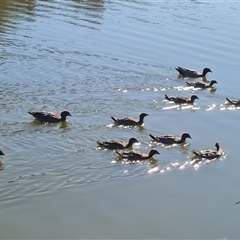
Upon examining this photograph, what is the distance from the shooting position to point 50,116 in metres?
16.7

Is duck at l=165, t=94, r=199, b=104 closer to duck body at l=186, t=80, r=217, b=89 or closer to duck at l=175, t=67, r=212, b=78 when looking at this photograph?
duck body at l=186, t=80, r=217, b=89

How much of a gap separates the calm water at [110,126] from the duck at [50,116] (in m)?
0.22

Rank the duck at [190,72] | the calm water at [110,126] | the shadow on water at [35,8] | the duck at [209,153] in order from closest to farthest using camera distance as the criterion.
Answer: the calm water at [110,126] → the duck at [209,153] → the duck at [190,72] → the shadow on water at [35,8]

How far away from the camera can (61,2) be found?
3528 centimetres

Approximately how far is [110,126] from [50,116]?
1.65 m

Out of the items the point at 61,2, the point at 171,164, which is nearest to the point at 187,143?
the point at 171,164

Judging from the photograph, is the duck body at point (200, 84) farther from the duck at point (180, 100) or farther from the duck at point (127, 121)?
the duck at point (127, 121)

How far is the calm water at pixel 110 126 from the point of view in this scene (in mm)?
11820

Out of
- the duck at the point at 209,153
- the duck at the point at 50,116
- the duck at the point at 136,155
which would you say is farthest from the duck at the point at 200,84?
the duck at the point at 136,155

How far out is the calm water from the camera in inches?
465

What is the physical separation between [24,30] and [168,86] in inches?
341

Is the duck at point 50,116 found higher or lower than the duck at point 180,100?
lower

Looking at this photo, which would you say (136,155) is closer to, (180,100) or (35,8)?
(180,100)

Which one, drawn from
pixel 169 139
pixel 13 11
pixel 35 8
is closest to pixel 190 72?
pixel 169 139
